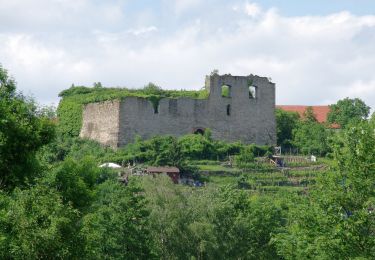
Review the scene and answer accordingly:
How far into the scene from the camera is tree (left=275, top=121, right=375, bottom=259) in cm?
2611

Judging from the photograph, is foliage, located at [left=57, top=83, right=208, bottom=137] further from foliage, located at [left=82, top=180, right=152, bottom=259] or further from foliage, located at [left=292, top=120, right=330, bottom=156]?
foliage, located at [left=82, top=180, right=152, bottom=259]

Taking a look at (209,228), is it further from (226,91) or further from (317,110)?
(317,110)

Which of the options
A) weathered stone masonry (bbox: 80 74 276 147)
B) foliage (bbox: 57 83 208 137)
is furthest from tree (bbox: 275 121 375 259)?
foliage (bbox: 57 83 208 137)

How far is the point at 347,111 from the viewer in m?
87.2

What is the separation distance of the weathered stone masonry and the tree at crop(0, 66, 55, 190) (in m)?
43.8

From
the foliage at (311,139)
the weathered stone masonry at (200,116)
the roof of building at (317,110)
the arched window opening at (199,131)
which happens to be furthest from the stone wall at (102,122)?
the roof of building at (317,110)

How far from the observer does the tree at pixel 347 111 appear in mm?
86312

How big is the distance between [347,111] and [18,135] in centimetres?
6426

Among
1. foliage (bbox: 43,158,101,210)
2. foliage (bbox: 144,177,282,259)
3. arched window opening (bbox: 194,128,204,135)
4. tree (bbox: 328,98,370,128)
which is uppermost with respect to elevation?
tree (bbox: 328,98,370,128)

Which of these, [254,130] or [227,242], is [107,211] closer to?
[227,242]

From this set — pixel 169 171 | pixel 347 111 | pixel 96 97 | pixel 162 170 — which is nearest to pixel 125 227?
pixel 162 170

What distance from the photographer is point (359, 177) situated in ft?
88.8

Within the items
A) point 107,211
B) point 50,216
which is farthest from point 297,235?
point 107,211

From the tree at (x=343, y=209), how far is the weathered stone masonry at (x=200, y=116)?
43.2 metres
